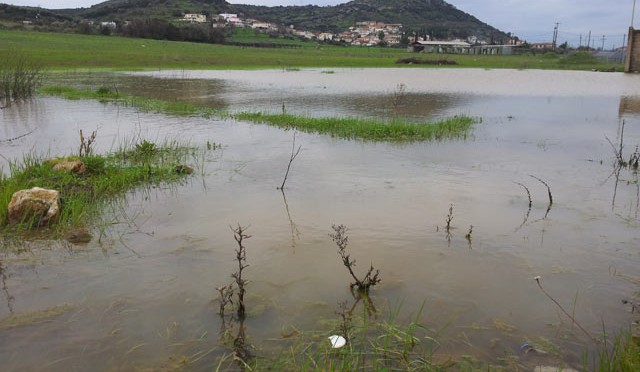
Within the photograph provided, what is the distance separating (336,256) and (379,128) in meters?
8.01

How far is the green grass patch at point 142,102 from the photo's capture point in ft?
56.3

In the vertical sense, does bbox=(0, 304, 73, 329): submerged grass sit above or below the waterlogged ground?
below

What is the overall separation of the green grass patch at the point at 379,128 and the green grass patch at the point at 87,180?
465 centimetres

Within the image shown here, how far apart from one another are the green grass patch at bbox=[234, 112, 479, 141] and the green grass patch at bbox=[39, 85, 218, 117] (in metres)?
3.83

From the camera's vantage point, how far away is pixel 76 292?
4.55 metres

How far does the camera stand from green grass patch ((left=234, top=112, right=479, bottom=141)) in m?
12.7

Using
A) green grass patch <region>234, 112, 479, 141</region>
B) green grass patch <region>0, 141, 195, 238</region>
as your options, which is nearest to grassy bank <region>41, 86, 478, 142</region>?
green grass patch <region>234, 112, 479, 141</region>

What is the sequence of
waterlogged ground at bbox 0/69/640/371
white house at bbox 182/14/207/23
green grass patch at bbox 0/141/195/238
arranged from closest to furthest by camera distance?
waterlogged ground at bbox 0/69/640/371
green grass patch at bbox 0/141/195/238
white house at bbox 182/14/207/23

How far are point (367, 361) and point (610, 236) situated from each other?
4135mm

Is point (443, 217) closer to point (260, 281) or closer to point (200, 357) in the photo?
point (260, 281)

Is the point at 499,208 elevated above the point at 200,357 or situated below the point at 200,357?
above

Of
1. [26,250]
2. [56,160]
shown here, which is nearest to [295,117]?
[56,160]

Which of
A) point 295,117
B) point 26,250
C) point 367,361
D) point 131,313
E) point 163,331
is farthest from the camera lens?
point 295,117

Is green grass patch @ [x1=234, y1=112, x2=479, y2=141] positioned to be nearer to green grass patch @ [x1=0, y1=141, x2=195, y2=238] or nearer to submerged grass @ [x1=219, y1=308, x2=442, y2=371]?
green grass patch @ [x1=0, y1=141, x2=195, y2=238]
